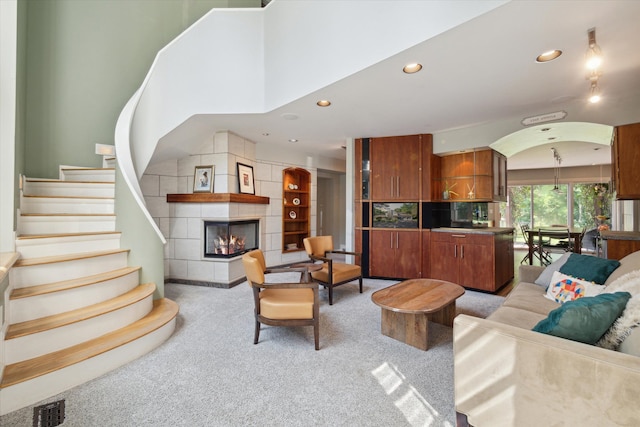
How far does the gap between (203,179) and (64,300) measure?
266cm

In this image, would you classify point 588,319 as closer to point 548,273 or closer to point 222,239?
point 548,273

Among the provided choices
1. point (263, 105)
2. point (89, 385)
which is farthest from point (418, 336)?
point (263, 105)

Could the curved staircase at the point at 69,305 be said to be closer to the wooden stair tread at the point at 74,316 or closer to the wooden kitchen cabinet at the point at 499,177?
the wooden stair tread at the point at 74,316

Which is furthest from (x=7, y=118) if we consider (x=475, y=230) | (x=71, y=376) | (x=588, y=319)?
(x=475, y=230)

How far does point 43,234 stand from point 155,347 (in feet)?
4.82

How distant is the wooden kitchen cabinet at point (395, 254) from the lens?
4523mm

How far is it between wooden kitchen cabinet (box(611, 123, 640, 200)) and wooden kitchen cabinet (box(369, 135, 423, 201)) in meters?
2.21

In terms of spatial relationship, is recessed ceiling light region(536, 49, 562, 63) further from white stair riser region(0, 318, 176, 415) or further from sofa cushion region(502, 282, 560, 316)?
white stair riser region(0, 318, 176, 415)

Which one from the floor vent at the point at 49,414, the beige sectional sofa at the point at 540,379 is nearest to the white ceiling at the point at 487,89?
the beige sectional sofa at the point at 540,379

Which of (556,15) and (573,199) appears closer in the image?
(556,15)

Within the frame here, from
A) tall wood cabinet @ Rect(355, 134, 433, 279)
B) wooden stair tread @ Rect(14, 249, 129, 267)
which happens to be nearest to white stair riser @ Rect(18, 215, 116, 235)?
wooden stair tread @ Rect(14, 249, 129, 267)

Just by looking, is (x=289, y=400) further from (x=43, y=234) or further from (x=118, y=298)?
(x=43, y=234)

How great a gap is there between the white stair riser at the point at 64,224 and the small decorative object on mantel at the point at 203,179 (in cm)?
170

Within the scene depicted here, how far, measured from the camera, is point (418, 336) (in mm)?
2396
